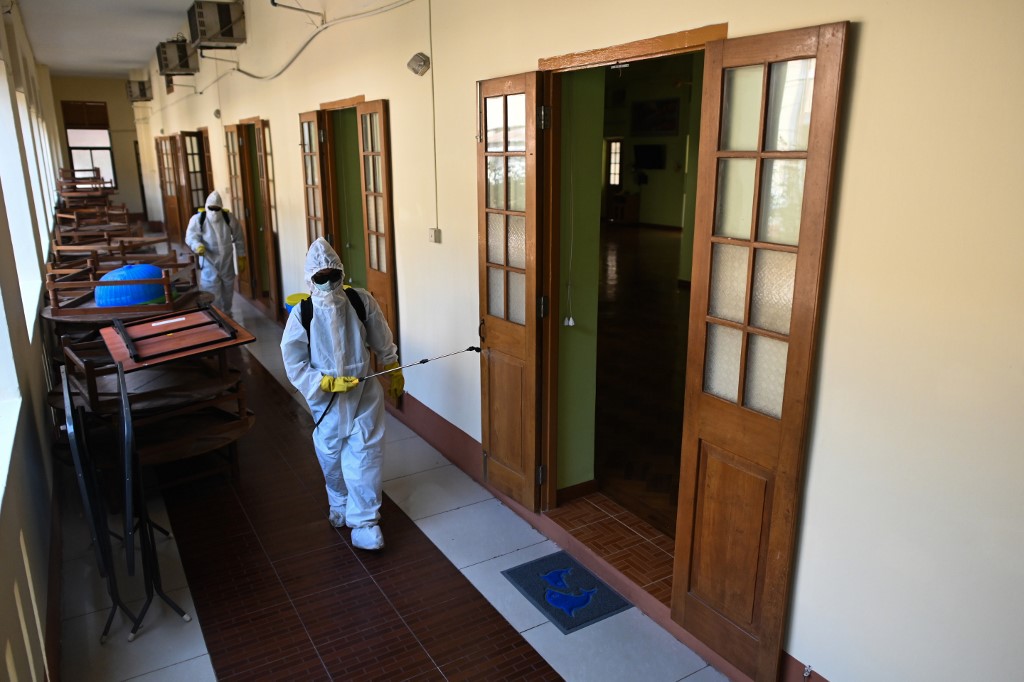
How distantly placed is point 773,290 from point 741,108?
2.00ft

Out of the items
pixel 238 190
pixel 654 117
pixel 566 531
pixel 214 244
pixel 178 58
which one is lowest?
pixel 566 531

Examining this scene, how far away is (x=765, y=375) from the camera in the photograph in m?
2.48

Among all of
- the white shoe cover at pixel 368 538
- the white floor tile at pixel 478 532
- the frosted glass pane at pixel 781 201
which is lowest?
the white floor tile at pixel 478 532

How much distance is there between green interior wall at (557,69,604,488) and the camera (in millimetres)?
3584

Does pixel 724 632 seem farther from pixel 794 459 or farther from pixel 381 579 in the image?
pixel 381 579

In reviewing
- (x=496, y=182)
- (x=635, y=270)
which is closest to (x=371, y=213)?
(x=496, y=182)

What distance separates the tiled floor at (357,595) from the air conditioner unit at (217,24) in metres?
5.15

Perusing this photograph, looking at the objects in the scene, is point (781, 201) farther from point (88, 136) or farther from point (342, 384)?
point (88, 136)

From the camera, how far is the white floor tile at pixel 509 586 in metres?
3.22

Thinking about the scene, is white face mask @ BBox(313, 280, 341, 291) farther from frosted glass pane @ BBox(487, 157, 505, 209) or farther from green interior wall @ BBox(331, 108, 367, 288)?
green interior wall @ BBox(331, 108, 367, 288)

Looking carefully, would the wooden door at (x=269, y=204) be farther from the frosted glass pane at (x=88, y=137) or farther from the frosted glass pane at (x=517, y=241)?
the frosted glass pane at (x=88, y=137)

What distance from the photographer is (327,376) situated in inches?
142

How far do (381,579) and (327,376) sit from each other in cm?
102

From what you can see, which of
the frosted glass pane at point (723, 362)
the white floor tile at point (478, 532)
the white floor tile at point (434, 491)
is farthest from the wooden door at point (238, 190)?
the frosted glass pane at point (723, 362)
